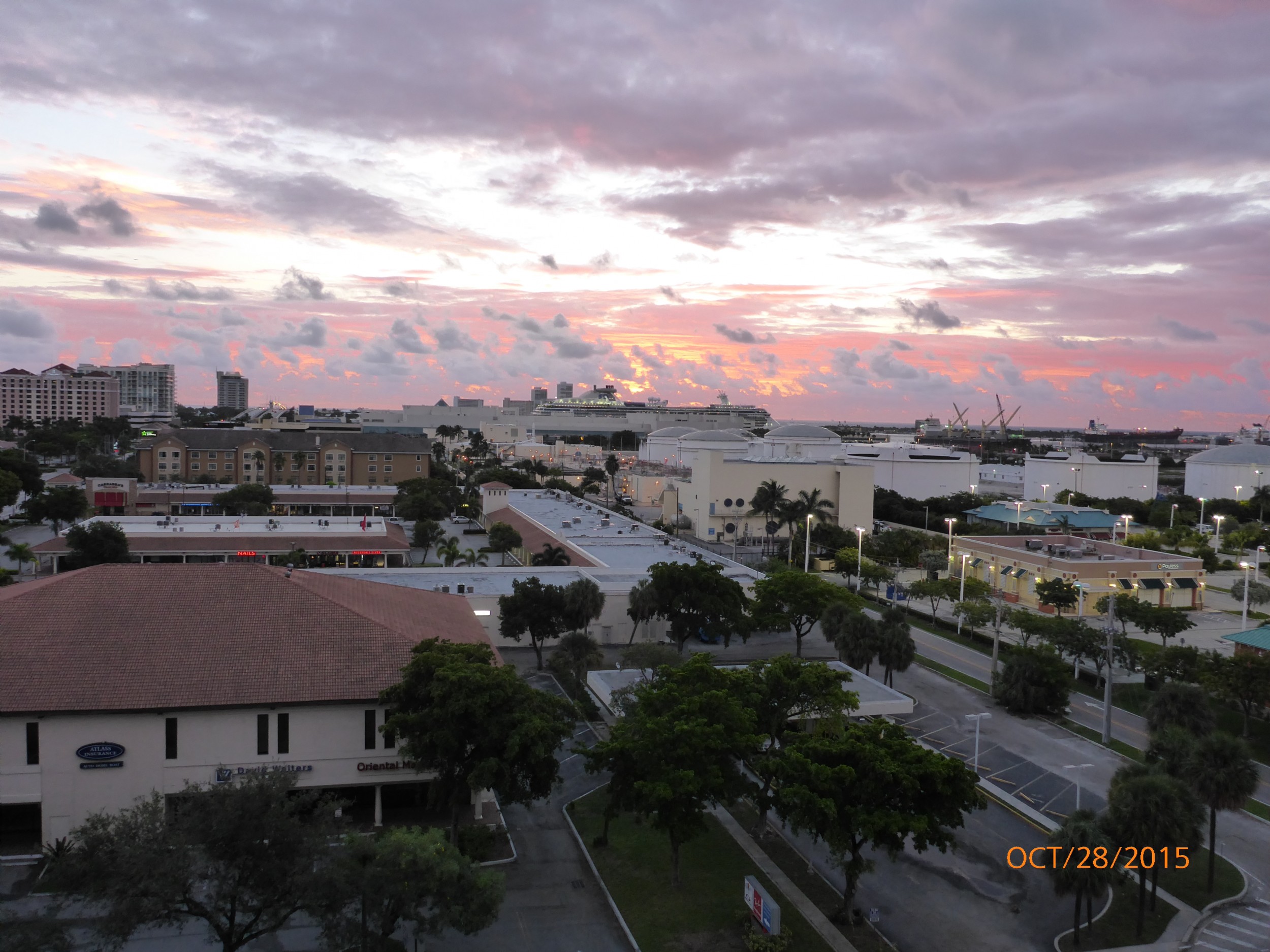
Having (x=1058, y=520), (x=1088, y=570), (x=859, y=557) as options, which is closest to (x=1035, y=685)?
(x=1088, y=570)

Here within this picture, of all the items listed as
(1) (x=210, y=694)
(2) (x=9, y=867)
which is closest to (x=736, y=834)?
(1) (x=210, y=694)

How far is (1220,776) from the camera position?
21875mm

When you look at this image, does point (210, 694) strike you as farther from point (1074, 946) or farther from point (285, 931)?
point (1074, 946)

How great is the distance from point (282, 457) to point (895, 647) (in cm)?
9273

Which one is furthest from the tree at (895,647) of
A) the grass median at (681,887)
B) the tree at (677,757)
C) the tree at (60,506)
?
the tree at (60,506)

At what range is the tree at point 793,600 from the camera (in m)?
41.6

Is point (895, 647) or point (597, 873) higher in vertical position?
point (895, 647)

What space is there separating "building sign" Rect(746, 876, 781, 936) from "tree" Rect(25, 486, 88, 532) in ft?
233

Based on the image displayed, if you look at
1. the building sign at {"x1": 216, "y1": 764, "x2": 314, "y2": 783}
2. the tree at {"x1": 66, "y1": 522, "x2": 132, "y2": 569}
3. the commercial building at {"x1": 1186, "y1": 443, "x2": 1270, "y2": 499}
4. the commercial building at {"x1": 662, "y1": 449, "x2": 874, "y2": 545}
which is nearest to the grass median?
the building sign at {"x1": 216, "y1": 764, "x2": 314, "y2": 783}

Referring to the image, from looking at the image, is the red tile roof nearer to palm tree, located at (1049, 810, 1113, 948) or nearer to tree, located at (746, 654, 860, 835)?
tree, located at (746, 654, 860, 835)

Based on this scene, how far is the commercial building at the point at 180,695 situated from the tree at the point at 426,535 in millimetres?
42543

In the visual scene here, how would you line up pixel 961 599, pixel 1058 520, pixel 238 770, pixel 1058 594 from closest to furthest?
pixel 238 770 → pixel 1058 594 → pixel 961 599 → pixel 1058 520

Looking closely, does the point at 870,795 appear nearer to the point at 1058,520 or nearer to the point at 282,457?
the point at 1058,520
